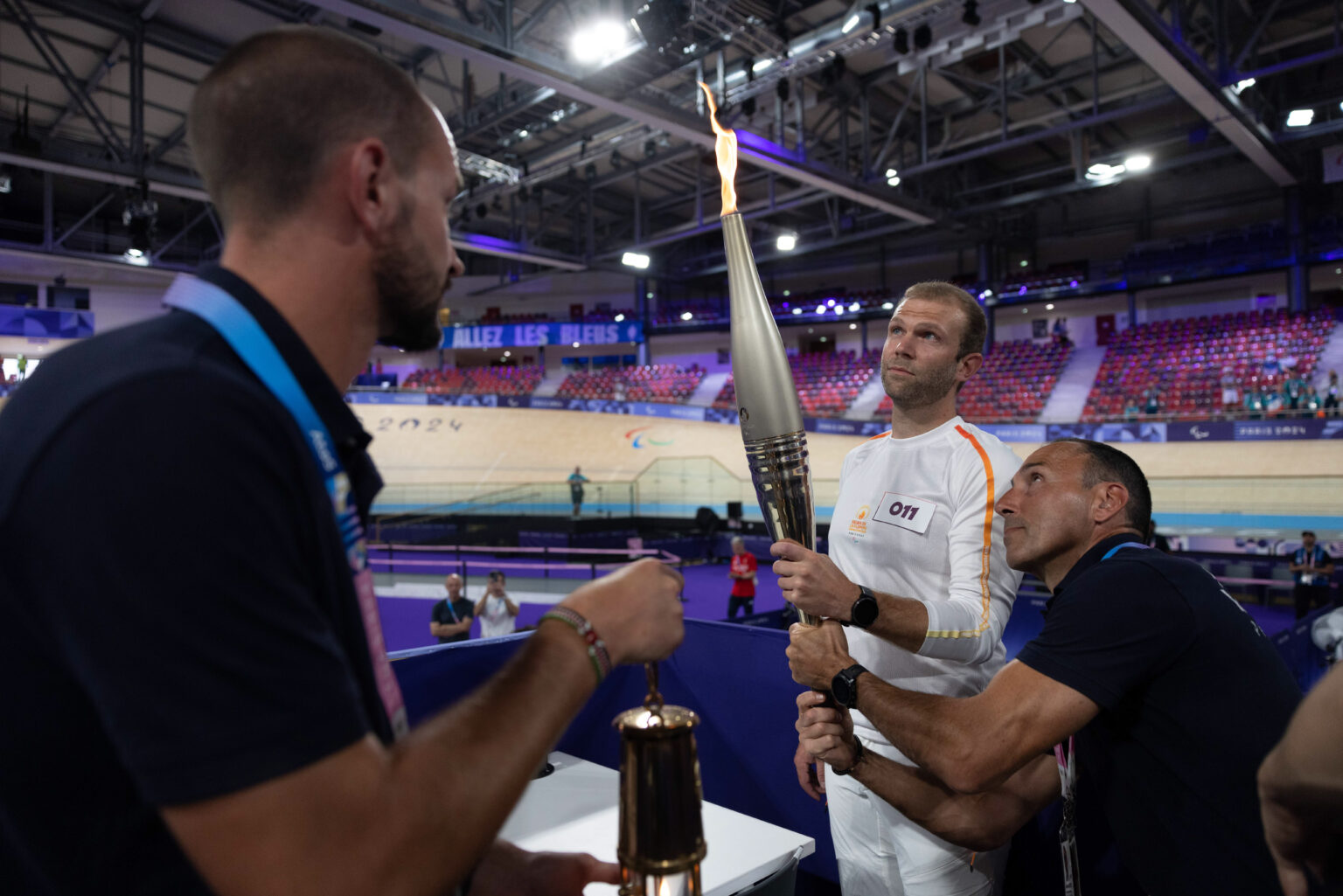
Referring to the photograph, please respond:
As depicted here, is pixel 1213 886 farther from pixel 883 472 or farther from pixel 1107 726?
pixel 883 472

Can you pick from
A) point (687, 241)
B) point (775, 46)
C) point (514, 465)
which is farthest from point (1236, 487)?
point (687, 241)

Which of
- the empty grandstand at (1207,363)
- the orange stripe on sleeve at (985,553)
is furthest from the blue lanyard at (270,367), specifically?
the empty grandstand at (1207,363)

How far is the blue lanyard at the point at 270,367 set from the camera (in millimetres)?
780

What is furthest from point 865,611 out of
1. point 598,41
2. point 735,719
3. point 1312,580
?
point 1312,580

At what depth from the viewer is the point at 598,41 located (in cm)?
910

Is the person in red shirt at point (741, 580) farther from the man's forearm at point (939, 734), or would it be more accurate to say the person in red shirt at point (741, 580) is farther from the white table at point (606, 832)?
the man's forearm at point (939, 734)

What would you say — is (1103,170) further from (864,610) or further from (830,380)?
(864,610)

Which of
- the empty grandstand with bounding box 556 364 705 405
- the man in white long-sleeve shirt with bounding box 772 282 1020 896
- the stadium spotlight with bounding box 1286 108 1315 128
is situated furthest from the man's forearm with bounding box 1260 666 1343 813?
the empty grandstand with bounding box 556 364 705 405

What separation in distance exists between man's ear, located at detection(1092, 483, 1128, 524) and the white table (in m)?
1.12

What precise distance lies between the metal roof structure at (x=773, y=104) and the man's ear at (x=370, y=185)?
8.45 metres

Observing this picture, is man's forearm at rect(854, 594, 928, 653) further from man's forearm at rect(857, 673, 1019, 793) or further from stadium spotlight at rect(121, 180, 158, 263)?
stadium spotlight at rect(121, 180, 158, 263)

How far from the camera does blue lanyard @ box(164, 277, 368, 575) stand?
0.78 m

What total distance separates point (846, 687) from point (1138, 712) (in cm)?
64

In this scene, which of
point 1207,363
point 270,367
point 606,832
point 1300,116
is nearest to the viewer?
point 270,367
